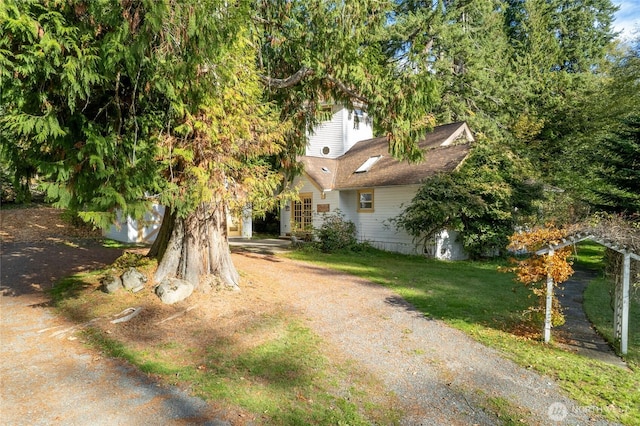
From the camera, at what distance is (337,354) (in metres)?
5.23

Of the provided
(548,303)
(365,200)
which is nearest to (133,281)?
(548,303)

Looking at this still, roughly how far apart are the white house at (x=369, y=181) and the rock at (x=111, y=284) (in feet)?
25.0

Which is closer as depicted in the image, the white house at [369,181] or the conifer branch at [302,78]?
the conifer branch at [302,78]

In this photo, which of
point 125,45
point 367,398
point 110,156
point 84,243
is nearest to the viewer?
point 367,398

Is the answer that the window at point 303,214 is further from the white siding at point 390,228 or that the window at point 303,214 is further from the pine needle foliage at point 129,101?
the pine needle foliage at point 129,101

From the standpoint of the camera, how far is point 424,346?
559 centimetres

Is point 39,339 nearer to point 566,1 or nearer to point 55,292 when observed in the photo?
point 55,292

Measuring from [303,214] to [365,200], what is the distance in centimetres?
367

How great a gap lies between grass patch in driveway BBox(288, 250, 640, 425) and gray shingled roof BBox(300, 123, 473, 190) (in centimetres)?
363

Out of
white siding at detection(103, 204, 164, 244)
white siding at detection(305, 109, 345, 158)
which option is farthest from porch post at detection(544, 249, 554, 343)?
white siding at detection(305, 109, 345, 158)

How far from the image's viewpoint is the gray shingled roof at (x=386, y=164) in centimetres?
1557

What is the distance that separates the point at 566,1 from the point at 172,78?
122 feet

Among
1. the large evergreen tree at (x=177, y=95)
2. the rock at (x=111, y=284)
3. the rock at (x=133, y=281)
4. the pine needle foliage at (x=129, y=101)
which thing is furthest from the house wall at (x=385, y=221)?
the pine needle foliage at (x=129, y=101)

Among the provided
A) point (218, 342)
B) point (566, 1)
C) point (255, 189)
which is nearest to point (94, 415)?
point (218, 342)
